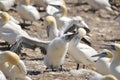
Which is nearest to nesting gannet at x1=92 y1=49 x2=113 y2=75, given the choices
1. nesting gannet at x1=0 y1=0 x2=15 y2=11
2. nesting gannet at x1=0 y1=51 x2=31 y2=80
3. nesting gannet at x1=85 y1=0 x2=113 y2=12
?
nesting gannet at x1=0 y1=51 x2=31 y2=80

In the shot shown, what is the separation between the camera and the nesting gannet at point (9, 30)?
16.5 meters

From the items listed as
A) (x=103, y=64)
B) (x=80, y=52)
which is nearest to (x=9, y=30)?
(x=80, y=52)

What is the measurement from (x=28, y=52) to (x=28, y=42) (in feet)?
5.27

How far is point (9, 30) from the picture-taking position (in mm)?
16719

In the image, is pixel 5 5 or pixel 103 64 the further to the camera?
pixel 5 5

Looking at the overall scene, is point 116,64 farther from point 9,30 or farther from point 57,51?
point 9,30

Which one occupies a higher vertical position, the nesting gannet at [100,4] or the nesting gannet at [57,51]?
the nesting gannet at [57,51]

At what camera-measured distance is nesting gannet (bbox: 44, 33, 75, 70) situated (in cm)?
1405

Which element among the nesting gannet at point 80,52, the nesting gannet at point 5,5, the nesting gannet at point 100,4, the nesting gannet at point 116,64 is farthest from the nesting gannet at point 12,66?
the nesting gannet at point 100,4

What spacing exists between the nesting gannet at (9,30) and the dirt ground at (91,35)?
34cm

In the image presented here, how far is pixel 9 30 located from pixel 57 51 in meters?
2.70

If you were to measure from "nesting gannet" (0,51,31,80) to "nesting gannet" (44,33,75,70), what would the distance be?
1581mm

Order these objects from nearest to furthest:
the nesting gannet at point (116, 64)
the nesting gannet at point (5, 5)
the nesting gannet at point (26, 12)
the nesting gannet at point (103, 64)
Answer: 1. the nesting gannet at point (116, 64)
2. the nesting gannet at point (103, 64)
3. the nesting gannet at point (26, 12)
4. the nesting gannet at point (5, 5)

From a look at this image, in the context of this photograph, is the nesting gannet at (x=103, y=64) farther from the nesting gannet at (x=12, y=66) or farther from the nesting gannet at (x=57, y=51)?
the nesting gannet at (x=12, y=66)
